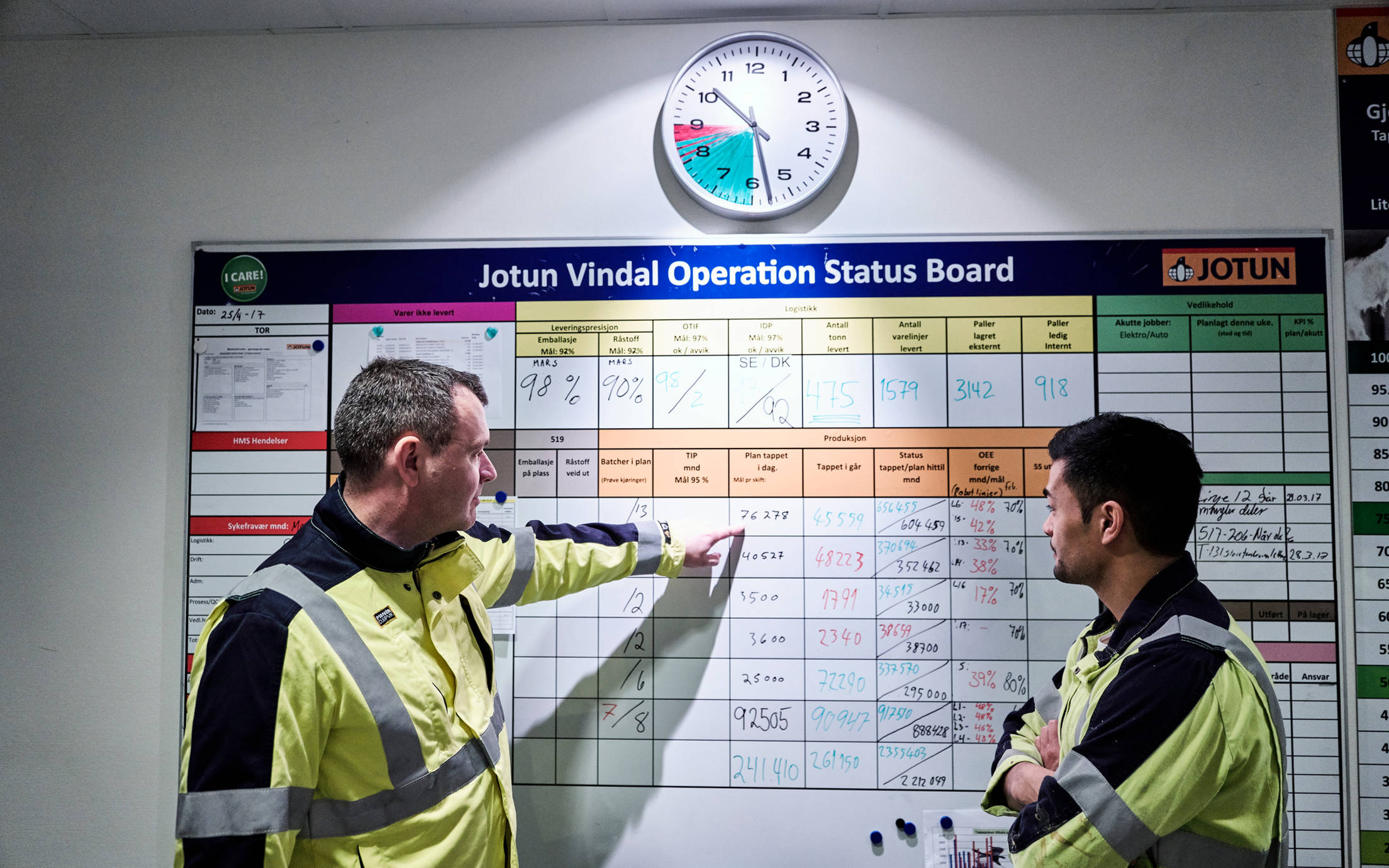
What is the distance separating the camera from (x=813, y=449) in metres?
1.88

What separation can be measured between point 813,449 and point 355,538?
1102mm

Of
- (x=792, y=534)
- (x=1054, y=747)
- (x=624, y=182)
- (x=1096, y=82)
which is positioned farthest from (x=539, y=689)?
(x=1096, y=82)

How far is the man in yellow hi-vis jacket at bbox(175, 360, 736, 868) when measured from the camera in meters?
1.08

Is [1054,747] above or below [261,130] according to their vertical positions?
below

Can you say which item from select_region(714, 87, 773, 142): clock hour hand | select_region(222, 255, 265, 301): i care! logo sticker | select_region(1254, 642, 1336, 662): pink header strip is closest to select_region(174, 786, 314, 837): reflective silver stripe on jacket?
select_region(222, 255, 265, 301): i care! logo sticker

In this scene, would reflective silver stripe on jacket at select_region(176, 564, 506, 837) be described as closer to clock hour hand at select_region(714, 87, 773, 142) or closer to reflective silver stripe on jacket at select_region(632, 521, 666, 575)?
reflective silver stripe on jacket at select_region(632, 521, 666, 575)

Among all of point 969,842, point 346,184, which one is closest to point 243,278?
point 346,184

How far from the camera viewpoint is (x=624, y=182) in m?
1.93

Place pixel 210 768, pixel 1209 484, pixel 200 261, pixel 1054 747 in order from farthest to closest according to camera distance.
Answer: pixel 200 261 < pixel 1209 484 < pixel 1054 747 < pixel 210 768

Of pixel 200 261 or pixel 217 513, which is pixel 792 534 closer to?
pixel 217 513

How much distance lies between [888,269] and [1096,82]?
724mm

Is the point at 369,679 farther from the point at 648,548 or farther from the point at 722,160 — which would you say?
the point at 722,160

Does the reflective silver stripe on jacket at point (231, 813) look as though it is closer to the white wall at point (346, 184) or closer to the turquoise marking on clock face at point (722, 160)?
the white wall at point (346, 184)

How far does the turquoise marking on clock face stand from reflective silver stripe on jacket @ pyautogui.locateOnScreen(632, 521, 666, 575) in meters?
0.87
